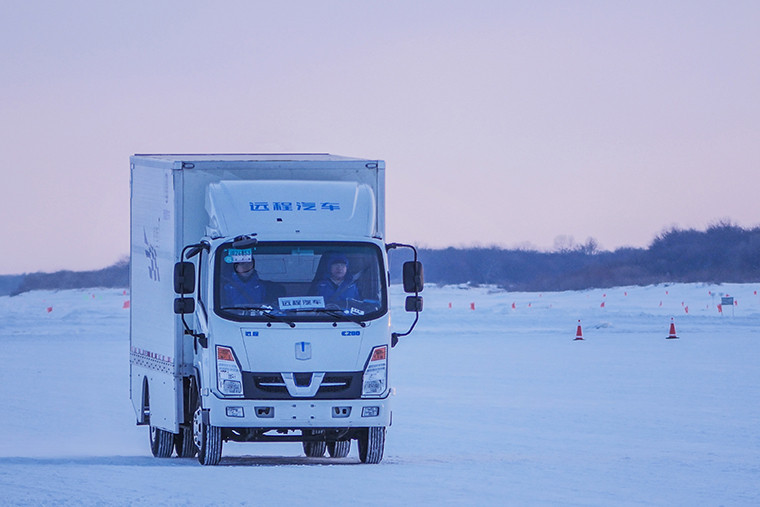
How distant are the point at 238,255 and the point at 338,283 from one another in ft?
3.28

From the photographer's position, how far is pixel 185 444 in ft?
47.8

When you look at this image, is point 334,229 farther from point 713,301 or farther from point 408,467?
point 713,301

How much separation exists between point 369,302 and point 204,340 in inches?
63.8

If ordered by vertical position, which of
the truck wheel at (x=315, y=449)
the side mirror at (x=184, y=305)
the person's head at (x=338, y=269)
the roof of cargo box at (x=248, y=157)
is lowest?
the truck wheel at (x=315, y=449)

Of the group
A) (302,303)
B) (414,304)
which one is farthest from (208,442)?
(414,304)

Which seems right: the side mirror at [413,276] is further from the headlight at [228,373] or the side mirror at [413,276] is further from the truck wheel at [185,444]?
the truck wheel at [185,444]

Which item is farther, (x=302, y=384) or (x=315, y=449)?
(x=315, y=449)

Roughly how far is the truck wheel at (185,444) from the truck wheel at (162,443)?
0.24ft

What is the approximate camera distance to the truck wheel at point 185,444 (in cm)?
1438

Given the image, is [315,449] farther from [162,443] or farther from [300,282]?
[300,282]

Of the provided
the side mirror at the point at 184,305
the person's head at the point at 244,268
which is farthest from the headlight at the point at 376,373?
the side mirror at the point at 184,305

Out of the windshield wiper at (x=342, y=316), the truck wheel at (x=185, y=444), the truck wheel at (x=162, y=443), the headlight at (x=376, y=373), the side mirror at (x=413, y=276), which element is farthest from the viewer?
the truck wheel at (x=162, y=443)

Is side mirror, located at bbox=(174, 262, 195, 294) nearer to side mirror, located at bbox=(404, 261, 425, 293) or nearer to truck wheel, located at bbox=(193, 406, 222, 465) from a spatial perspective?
truck wheel, located at bbox=(193, 406, 222, 465)

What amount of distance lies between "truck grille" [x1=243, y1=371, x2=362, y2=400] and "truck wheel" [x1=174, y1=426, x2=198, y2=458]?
1976 millimetres
